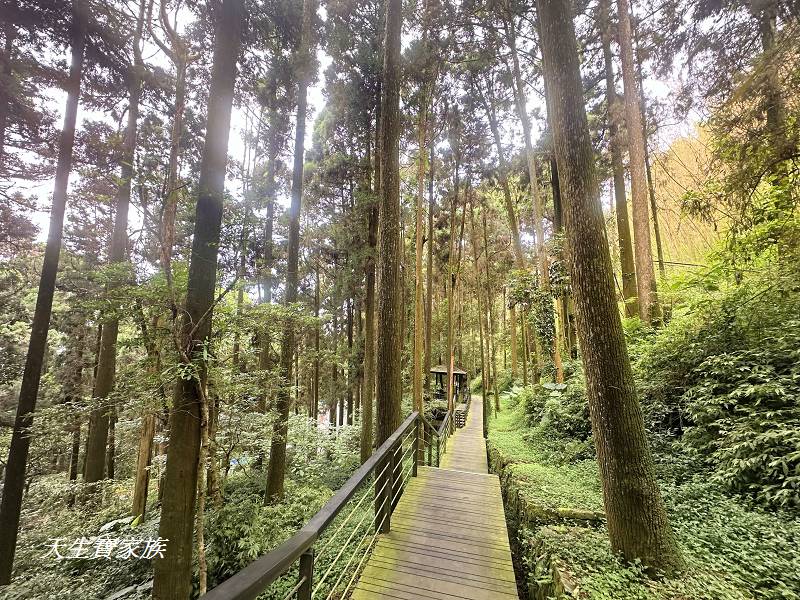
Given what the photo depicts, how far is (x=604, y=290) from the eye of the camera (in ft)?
9.53

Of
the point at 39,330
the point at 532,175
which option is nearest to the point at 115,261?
the point at 39,330

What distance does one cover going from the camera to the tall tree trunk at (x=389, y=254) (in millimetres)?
4305

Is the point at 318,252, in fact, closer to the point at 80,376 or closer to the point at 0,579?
the point at 80,376

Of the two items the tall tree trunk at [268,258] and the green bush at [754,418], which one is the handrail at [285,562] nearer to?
the tall tree trunk at [268,258]

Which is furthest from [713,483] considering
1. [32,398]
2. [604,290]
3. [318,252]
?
[318,252]

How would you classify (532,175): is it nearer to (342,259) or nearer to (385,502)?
(342,259)

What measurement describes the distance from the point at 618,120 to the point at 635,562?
35.9 ft

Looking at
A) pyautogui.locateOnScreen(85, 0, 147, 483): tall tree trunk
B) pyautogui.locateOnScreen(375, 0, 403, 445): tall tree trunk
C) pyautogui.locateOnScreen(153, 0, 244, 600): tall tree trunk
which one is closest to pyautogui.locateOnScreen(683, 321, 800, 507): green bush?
pyautogui.locateOnScreen(375, 0, 403, 445): tall tree trunk

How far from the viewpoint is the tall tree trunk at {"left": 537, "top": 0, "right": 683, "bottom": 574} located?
2.69 metres

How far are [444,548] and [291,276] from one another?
5830 millimetres

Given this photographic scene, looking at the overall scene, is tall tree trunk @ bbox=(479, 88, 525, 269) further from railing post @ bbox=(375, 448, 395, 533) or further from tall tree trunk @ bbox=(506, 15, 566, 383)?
railing post @ bbox=(375, 448, 395, 533)

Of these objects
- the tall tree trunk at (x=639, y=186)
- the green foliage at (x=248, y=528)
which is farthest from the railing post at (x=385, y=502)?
the tall tree trunk at (x=639, y=186)

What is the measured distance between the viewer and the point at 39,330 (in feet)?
19.6

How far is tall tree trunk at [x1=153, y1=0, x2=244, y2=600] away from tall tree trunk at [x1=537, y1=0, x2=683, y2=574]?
3.91 meters
